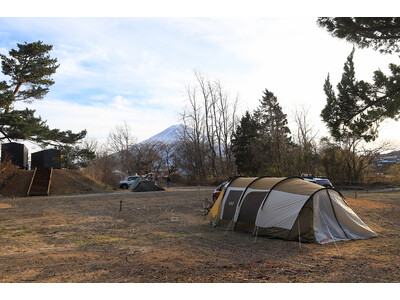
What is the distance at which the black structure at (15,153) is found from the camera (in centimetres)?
2967

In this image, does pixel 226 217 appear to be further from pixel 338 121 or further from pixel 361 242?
pixel 338 121

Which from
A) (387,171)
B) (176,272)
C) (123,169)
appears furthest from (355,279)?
(123,169)

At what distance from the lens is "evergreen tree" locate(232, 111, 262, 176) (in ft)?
156

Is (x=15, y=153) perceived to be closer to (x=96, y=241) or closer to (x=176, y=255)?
(x=96, y=241)

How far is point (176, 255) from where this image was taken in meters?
7.82

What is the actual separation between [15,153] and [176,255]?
28570 millimetres

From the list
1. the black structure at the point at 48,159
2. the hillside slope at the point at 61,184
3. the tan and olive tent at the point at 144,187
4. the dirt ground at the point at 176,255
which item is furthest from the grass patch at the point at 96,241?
the black structure at the point at 48,159

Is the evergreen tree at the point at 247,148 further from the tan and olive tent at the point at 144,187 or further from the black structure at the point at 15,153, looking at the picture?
the black structure at the point at 15,153

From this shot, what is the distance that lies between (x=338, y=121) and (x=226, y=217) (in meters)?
6.80

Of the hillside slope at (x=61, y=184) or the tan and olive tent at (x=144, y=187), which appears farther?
the tan and olive tent at (x=144, y=187)

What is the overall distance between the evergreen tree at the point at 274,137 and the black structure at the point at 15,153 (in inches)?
1106

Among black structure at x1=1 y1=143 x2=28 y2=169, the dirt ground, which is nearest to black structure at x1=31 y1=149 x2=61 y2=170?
black structure at x1=1 y1=143 x2=28 y2=169

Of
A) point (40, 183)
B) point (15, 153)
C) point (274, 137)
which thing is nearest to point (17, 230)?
point (40, 183)

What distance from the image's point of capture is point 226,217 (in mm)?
11961
